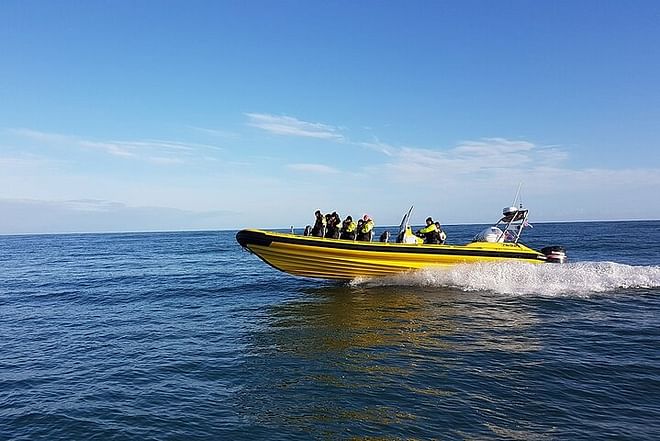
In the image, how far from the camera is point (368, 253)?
14.5 metres

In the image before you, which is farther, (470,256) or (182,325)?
(470,256)

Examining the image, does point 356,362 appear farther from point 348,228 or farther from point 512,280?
point 512,280

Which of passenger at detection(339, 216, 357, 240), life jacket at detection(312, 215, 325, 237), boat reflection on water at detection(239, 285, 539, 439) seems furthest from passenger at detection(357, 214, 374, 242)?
boat reflection on water at detection(239, 285, 539, 439)

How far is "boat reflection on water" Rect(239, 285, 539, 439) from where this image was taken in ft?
19.1

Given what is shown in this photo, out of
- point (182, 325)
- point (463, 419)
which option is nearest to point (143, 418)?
point (463, 419)

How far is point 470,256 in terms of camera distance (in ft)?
49.8

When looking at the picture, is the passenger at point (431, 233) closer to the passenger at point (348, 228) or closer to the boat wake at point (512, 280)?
the boat wake at point (512, 280)

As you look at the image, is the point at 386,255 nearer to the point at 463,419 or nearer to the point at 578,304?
the point at 578,304

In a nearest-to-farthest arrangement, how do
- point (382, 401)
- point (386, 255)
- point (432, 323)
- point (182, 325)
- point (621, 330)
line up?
point (382, 401) < point (621, 330) < point (432, 323) < point (182, 325) < point (386, 255)

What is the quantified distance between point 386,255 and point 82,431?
34.0 ft

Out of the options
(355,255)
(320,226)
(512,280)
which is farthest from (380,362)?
(512,280)

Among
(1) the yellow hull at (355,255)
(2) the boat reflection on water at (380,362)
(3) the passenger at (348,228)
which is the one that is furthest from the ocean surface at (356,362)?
(3) the passenger at (348,228)

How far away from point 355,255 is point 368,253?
43 cm

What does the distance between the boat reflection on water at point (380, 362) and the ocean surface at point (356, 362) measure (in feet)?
0.11
